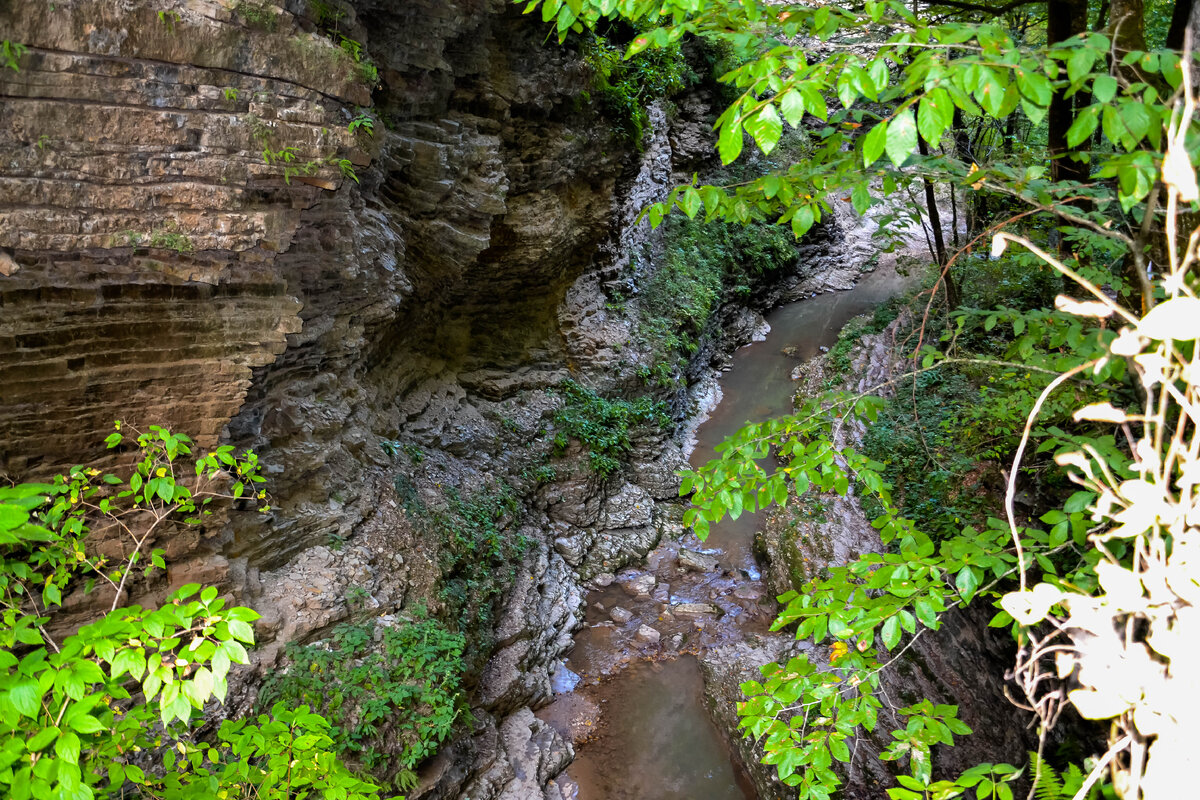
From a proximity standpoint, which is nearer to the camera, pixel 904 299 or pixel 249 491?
pixel 249 491

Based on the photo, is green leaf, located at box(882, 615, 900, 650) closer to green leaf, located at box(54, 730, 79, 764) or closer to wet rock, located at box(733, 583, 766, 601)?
green leaf, located at box(54, 730, 79, 764)

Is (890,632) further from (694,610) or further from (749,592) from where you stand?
(749,592)

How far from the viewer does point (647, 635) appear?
773cm

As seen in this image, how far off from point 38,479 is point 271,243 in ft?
6.69

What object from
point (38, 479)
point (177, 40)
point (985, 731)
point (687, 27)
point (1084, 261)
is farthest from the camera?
point (1084, 261)

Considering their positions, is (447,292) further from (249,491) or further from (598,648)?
(598,648)

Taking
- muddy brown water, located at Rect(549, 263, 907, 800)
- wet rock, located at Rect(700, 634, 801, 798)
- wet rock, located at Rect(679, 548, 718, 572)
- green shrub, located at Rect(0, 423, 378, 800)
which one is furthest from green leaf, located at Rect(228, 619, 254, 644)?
wet rock, located at Rect(679, 548, 718, 572)

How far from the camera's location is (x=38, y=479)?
411 centimetres

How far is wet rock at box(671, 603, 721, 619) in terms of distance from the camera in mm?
8008

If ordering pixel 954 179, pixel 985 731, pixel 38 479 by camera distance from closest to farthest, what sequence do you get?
pixel 954 179
pixel 38 479
pixel 985 731

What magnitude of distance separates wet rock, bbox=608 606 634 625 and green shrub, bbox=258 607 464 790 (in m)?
2.73

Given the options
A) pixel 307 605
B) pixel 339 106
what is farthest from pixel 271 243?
pixel 307 605

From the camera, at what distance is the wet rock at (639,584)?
8477 millimetres

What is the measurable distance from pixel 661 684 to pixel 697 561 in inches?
79.5
